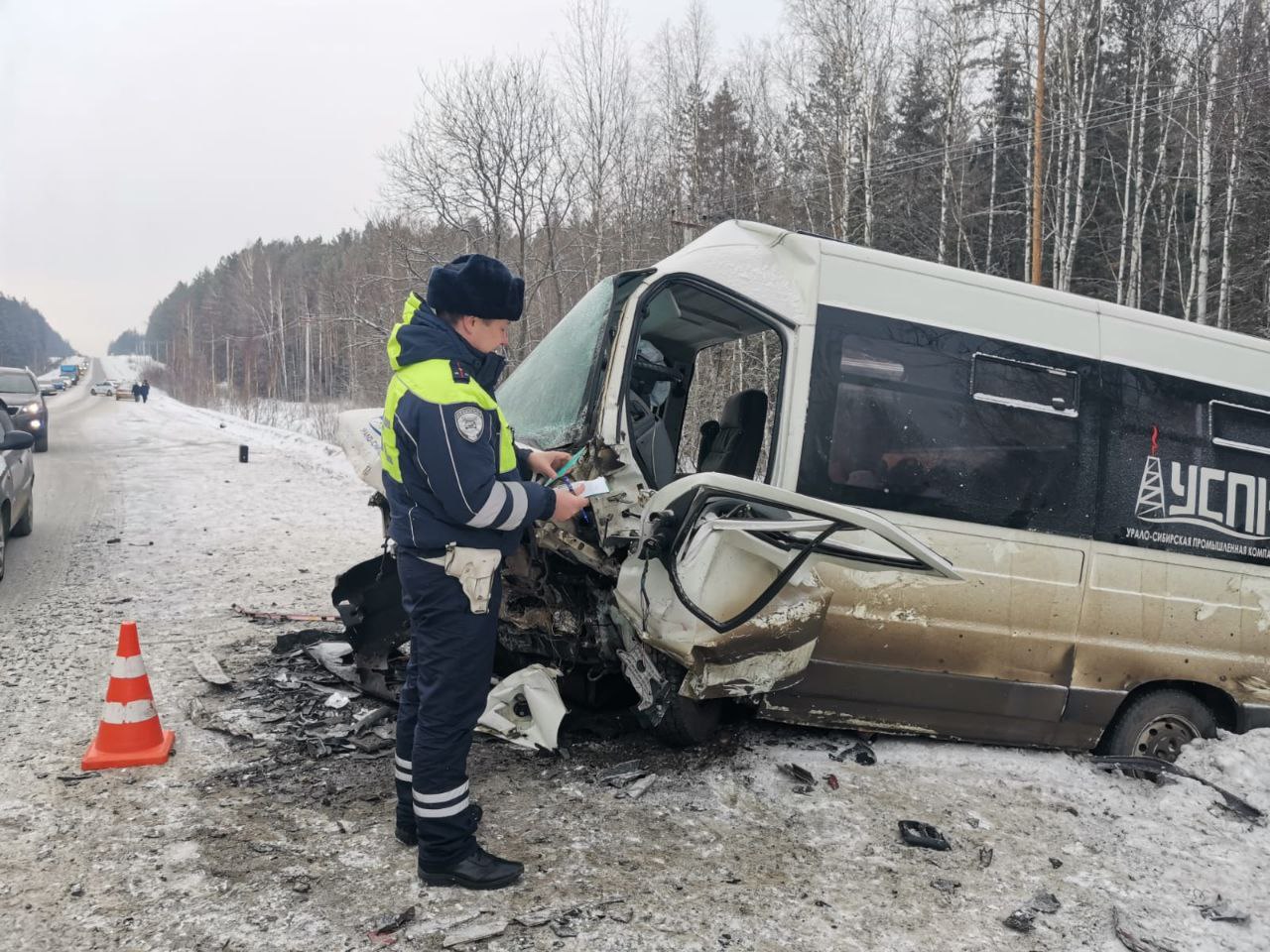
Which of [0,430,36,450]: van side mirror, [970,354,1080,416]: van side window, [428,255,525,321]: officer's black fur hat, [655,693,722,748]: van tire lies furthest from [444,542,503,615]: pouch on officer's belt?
[0,430,36,450]: van side mirror

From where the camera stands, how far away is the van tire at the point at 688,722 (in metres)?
3.69

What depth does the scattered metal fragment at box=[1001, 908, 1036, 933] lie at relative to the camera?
2.73 meters

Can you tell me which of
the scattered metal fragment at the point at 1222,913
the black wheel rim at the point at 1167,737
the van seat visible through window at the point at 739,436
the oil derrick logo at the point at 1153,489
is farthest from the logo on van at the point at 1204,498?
the van seat visible through window at the point at 739,436

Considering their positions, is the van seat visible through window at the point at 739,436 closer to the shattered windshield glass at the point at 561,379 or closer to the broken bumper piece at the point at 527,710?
the shattered windshield glass at the point at 561,379

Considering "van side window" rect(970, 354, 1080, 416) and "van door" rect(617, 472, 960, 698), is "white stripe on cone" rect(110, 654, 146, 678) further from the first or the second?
"van side window" rect(970, 354, 1080, 416)

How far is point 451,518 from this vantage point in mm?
2744

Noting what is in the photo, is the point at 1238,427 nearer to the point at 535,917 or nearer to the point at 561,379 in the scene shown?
the point at 561,379

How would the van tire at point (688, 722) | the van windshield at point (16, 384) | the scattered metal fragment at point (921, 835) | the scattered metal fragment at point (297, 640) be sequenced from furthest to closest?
1. the van windshield at point (16, 384)
2. the scattered metal fragment at point (297, 640)
3. the van tire at point (688, 722)
4. the scattered metal fragment at point (921, 835)

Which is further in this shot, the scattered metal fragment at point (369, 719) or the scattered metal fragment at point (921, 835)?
the scattered metal fragment at point (369, 719)

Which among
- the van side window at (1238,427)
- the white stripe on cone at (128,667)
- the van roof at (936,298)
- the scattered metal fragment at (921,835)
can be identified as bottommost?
the scattered metal fragment at (921,835)

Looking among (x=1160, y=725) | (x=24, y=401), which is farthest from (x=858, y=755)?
(x=24, y=401)

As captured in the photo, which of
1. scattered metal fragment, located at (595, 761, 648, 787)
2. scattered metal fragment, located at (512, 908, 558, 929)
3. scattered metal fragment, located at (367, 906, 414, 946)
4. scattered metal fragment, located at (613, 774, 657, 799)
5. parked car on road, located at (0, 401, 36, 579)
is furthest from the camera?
parked car on road, located at (0, 401, 36, 579)

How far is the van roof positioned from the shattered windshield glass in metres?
0.41

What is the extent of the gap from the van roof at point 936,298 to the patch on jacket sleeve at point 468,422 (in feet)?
4.48
